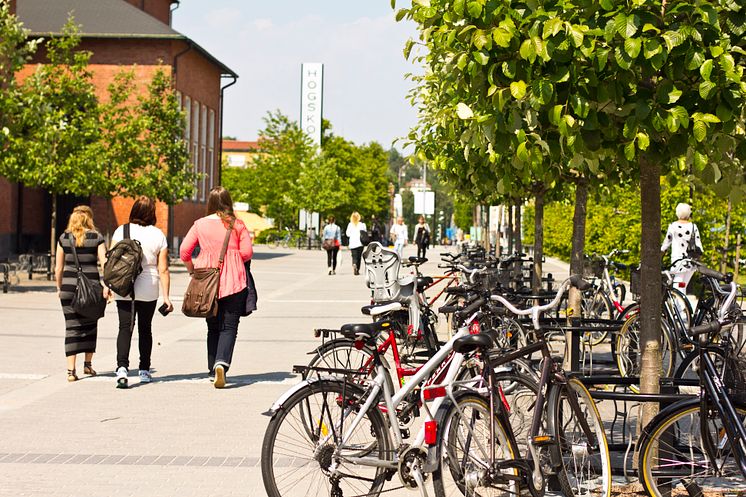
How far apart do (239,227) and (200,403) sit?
187cm

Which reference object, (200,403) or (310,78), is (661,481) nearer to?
(200,403)

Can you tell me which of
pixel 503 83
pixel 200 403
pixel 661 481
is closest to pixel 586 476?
pixel 661 481

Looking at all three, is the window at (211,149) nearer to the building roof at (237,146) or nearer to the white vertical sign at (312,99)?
the white vertical sign at (312,99)

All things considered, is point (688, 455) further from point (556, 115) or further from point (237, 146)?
point (237, 146)

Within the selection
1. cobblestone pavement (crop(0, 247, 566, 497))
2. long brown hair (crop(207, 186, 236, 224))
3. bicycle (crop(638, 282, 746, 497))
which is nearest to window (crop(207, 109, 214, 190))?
cobblestone pavement (crop(0, 247, 566, 497))

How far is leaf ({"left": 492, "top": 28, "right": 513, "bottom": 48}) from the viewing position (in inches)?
198

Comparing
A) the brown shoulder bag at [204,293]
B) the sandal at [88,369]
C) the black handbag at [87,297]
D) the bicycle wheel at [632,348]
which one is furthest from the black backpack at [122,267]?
the bicycle wheel at [632,348]

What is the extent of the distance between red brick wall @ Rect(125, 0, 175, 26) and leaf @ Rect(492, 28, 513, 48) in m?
49.0

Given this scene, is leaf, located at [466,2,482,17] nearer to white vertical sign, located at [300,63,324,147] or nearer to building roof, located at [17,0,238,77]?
building roof, located at [17,0,238,77]

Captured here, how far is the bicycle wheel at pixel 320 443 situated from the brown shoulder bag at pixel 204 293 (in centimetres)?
453

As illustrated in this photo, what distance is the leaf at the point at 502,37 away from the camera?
5.02m

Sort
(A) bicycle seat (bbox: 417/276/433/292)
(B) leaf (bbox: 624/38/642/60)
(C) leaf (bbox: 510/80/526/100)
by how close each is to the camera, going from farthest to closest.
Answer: (A) bicycle seat (bbox: 417/276/433/292)
(C) leaf (bbox: 510/80/526/100)
(B) leaf (bbox: 624/38/642/60)

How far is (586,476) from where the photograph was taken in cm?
562

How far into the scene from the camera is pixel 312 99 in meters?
72.5
